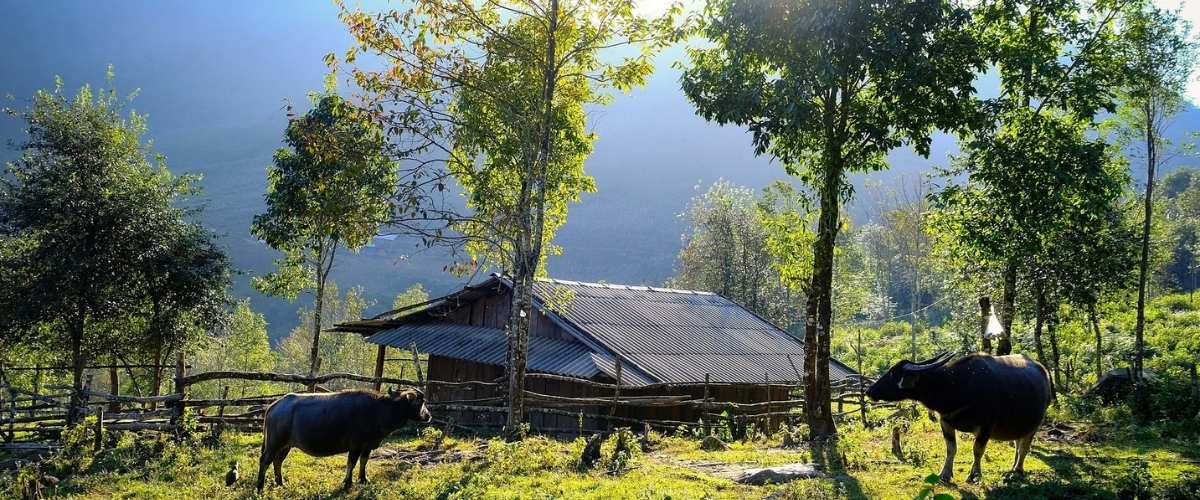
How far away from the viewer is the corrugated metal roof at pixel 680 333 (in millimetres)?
21531

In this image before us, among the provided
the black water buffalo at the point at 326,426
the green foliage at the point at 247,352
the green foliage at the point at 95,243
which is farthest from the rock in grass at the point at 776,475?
the green foliage at the point at 247,352

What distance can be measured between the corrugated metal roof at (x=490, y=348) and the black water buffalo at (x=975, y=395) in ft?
32.6

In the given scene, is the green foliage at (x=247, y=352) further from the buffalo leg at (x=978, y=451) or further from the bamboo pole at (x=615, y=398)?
the buffalo leg at (x=978, y=451)

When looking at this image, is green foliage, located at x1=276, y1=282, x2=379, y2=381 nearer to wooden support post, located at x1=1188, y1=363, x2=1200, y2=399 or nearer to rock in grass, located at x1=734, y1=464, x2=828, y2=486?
rock in grass, located at x1=734, y1=464, x2=828, y2=486

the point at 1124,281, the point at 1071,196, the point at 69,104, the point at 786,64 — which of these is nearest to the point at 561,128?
the point at 786,64

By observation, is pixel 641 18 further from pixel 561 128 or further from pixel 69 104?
pixel 69 104

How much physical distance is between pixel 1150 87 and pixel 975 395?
1339 centimetres

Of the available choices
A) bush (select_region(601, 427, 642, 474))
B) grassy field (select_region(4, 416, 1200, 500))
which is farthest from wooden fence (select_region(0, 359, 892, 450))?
bush (select_region(601, 427, 642, 474))

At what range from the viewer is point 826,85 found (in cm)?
1313

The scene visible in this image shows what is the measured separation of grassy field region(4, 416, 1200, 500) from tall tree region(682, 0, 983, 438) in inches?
106

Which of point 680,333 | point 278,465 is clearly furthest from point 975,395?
point 680,333

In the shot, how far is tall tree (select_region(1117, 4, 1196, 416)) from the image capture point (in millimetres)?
15891

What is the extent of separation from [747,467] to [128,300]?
19.5 meters

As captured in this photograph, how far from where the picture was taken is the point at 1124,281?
2289 centimetres
